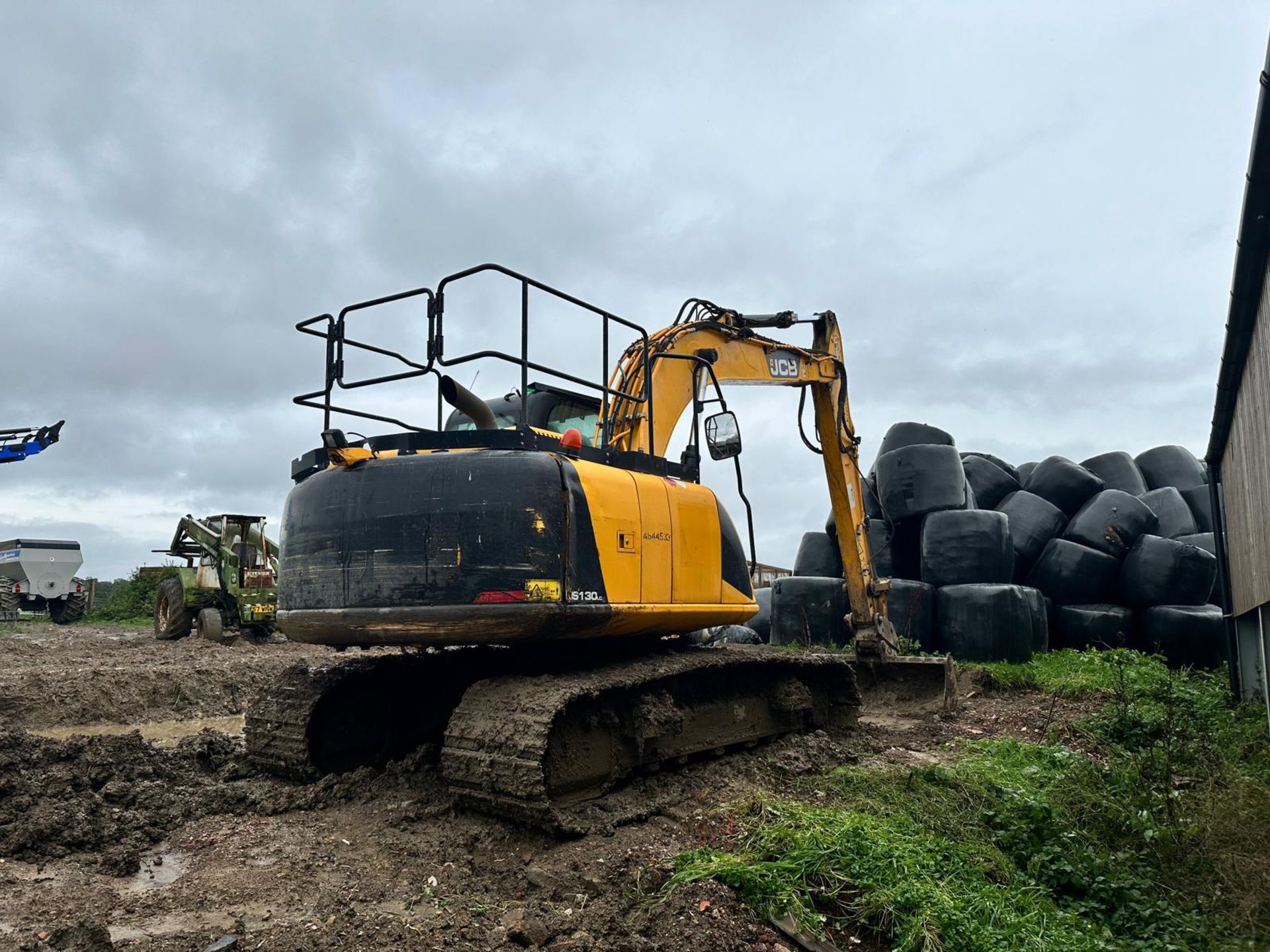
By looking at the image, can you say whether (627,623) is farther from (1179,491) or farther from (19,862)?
(1179,491)

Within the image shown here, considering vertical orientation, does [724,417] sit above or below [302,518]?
above

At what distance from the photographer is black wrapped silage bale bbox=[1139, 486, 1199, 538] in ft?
44.7

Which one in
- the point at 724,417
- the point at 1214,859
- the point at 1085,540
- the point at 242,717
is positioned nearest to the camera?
the point at 1214,859

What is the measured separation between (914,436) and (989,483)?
195 cm

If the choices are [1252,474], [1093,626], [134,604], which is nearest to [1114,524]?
[1093,626]

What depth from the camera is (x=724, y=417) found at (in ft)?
22.3

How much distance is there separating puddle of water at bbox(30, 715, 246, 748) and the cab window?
481 cm

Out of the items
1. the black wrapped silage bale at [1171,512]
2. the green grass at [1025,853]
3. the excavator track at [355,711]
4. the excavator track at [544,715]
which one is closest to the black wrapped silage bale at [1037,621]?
the black wrapped silage bale at [1171,512]

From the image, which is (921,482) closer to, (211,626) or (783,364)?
(783,364)

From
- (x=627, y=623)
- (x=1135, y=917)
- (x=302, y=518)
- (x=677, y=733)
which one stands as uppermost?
(x=302, y=518)

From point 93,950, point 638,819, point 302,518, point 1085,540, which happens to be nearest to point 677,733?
point 638,819

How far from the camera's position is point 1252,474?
722 centimetres

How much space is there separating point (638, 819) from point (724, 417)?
8.91ft

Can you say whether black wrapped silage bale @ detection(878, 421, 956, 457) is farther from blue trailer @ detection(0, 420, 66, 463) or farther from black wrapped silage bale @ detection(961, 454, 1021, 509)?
blue trailer @ detection(0, 420, 66, 463)
